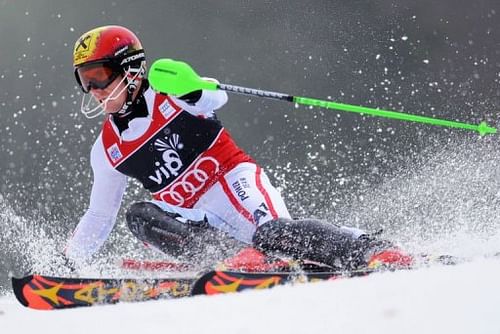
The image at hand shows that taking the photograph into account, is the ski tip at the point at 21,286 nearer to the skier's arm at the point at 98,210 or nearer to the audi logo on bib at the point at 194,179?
the skier's arm at the point at 98,210

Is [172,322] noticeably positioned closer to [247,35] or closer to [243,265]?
[243,265]

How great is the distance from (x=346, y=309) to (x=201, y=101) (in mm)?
1489

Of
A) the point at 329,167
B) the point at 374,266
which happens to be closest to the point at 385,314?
the point at 374,266

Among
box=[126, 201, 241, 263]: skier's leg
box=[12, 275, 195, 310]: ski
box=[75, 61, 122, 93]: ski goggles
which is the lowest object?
box=[12, 275, 195, 310]: ski

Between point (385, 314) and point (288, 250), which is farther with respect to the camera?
point (288, 250)

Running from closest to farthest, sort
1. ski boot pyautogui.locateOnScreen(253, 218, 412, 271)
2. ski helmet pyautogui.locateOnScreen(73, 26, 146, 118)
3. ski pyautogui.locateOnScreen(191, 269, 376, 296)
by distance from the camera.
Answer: ski pyautogui.locateOnScreen(191, 269, 376, 296), ski boot pyautogui.locateOnScreen(253, 218, 412, 271), ski helmet pyautogui.locateOnScreen(73, 26, 146, 118)

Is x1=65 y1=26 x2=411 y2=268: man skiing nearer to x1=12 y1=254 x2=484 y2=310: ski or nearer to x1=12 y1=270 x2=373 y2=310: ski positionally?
x1=12 y1=254 x2=484 y2=310: ski

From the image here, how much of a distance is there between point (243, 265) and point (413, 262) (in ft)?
2.15

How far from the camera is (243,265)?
287cm

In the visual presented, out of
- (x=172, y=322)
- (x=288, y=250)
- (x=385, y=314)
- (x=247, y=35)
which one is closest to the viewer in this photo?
(x=385, y=314)

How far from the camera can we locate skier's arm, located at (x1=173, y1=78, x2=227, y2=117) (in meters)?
3.08

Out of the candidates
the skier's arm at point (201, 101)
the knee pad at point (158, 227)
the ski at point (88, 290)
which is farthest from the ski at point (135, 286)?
the skier's arm at point (201, 101)

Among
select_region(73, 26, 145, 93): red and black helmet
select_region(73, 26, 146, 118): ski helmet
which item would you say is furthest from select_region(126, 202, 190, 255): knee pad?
select_region(73, 26, 145, 93): red and black helmet

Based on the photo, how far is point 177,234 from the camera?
10.5 ft
